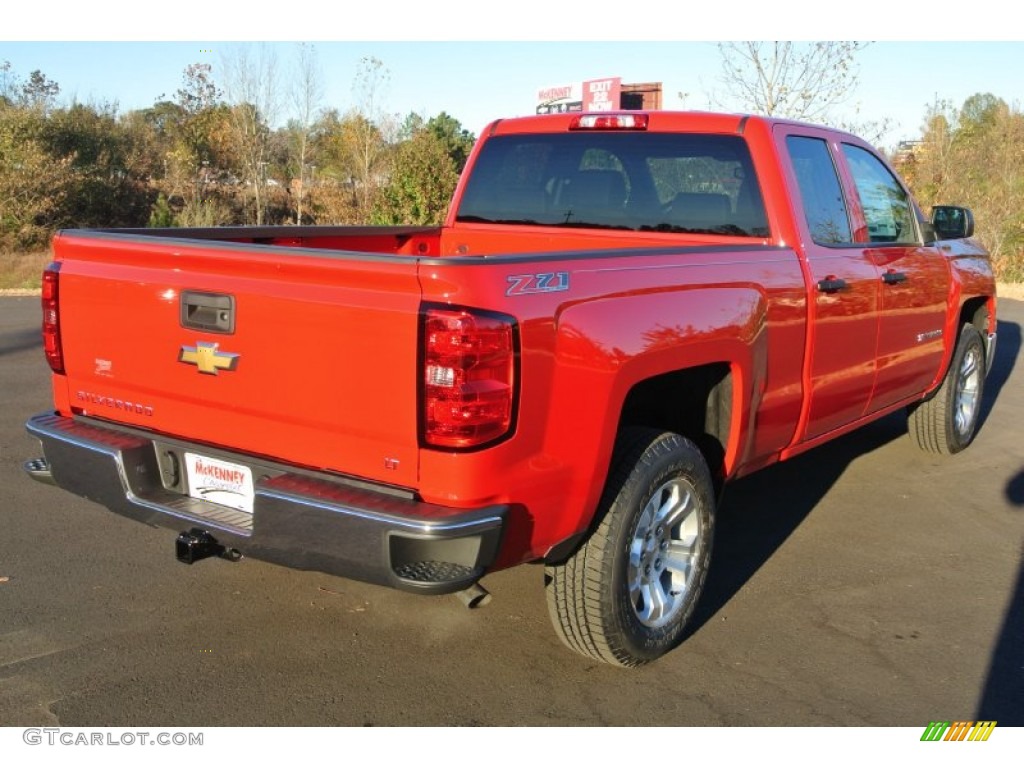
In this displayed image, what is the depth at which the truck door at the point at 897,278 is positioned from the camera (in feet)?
15.7

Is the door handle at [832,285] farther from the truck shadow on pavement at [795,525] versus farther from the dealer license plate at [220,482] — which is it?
the dealer license plate at [220,482]

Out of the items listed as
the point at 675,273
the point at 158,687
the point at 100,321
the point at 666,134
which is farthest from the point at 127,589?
the point at 666,134

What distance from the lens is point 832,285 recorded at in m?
4.21

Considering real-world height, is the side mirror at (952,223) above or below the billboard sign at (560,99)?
below

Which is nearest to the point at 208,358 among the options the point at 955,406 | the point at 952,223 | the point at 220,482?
the point at 220,482

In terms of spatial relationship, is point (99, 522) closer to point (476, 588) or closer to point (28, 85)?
point (476, 588)

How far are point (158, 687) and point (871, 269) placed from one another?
361cm

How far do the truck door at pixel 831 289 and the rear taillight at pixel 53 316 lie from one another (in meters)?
3.02

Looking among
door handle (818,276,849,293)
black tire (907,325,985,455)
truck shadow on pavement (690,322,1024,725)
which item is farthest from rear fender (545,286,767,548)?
black tire (907,325,985,455)

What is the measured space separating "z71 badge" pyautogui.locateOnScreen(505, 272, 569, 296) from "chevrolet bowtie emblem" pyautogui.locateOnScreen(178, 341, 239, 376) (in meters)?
0.95

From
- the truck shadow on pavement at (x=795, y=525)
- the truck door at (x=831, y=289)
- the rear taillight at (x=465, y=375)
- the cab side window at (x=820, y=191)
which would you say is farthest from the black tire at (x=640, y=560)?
the cab side window at (x=820, y=191)

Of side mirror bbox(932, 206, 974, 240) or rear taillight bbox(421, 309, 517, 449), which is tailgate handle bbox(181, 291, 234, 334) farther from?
A: side mirror bbox(932, 206, 974, 240)

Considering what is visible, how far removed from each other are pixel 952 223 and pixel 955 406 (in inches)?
54.5

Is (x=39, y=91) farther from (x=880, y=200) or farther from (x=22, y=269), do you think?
(x=880, y=200)
